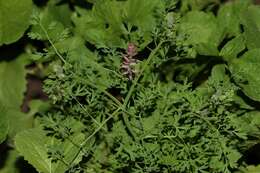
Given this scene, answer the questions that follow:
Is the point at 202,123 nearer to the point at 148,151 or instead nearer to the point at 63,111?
the point at 148,151

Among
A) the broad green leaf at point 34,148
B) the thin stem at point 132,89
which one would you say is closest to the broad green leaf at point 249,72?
the thin stem at point 132,89

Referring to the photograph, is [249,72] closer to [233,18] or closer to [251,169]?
[233,18]

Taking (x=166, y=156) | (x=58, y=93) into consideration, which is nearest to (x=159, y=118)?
(x=166, y=156)

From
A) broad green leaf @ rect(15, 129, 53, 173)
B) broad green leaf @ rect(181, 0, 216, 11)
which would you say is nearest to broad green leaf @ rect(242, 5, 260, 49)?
broad green leaf @ rect(181, 0, 216, 11)

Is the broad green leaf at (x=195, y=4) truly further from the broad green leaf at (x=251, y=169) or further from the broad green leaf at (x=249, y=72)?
the broad green leaf at (x=251, y=169)

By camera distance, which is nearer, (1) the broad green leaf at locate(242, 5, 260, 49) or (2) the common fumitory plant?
(2) the common fumitory plant

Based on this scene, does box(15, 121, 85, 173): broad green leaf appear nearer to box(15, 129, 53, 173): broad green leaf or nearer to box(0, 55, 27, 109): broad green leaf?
box(15, 129, 53, 173): broad green leaf

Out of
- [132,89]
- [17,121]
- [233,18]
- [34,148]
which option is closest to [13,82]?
[17,121]
